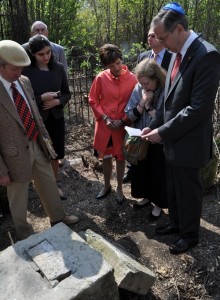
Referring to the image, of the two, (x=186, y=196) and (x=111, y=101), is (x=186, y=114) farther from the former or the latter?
(x=111, y=101)

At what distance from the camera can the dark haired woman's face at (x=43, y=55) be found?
11.5 ft

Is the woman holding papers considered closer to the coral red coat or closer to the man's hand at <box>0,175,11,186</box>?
the coral red coat

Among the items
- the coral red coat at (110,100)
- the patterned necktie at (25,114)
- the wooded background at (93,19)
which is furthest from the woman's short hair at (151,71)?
the wooded background at (93,19)

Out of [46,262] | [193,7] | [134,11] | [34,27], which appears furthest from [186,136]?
[134,11]

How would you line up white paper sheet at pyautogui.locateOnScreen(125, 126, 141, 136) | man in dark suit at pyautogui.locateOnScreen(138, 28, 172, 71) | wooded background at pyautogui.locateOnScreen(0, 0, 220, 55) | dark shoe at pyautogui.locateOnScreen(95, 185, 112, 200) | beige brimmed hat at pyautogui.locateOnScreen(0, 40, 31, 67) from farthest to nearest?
wooded background at pyautogui.locateOnScreen(0, 0, 220, 55), dark shoe at pyautogui.locateOnScreen(95, 185, 112, 200), man in dark suit at pyautogui.locateOnScreen(138, 28, 172, 71), white paper sheet at pyautogui.locateOnScreen(125, 126, 141, 136), beige brimmed hat at pyautogui.locateOnScreen(0, 40, 31, 67)

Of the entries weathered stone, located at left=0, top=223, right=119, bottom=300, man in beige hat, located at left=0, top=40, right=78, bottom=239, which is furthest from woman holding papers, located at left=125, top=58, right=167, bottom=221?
weathered stone, located at left=0, top=223, right=119, bottom=300

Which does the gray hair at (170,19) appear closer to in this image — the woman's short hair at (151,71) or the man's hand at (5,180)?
the woman's short hair at (151,71)

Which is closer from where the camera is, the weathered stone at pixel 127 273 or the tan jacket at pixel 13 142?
the weathered stone at pixel 127 273

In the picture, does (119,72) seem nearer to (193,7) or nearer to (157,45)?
(157,45)

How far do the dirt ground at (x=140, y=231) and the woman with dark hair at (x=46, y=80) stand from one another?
1070mm

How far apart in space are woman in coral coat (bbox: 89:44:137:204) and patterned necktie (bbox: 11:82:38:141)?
917mm

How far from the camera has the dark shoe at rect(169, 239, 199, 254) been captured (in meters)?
3.23

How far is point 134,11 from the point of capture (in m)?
11.1

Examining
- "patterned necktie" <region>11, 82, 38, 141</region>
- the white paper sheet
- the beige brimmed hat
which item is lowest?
the white paper sheet
